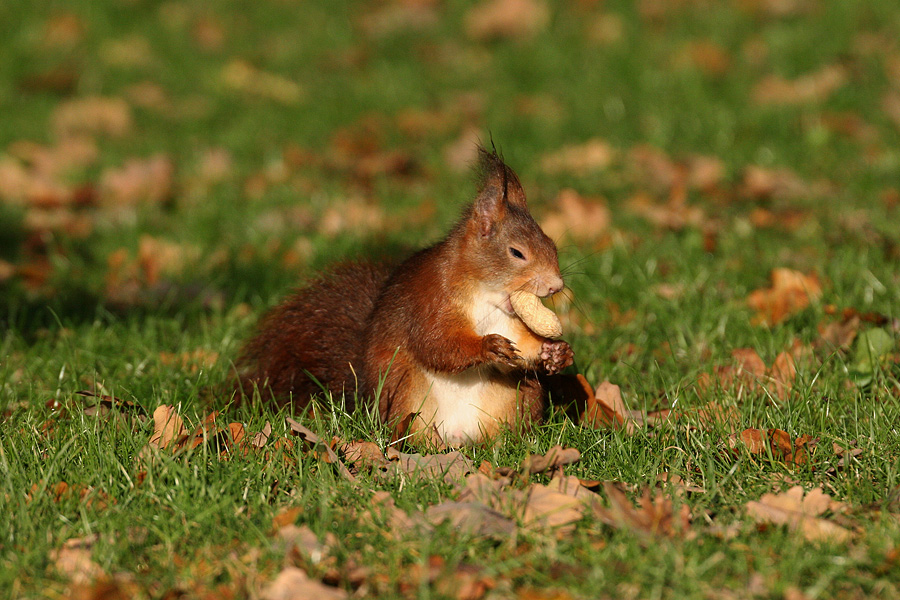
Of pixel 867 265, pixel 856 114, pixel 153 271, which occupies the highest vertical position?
pixel 856 114

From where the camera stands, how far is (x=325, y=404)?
302 cm

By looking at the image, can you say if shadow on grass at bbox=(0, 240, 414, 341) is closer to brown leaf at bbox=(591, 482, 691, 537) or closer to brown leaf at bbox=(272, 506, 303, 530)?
brown leaf at bbox=(272, 506, 303, 530)

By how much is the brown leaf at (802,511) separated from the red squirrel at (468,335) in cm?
61

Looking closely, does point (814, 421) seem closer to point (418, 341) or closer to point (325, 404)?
point (418, 341)

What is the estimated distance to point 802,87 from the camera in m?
6.35

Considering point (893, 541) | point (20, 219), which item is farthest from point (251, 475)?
point (20, 219)

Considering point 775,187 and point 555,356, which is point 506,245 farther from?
point 775,187

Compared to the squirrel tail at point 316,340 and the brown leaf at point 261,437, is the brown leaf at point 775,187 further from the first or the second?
the brown leaf at point 261,437

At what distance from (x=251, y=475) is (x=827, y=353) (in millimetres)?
1878

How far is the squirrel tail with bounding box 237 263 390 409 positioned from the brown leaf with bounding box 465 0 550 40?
15.7ft

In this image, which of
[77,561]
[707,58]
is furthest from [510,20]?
[77,561]

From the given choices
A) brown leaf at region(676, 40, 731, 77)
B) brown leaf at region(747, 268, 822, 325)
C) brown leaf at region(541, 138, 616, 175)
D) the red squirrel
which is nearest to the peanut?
the red squirrel

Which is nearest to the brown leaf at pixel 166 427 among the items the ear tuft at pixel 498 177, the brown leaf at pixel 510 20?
the ear tuft at pixel 498 177

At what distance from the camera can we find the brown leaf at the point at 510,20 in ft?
25.3
